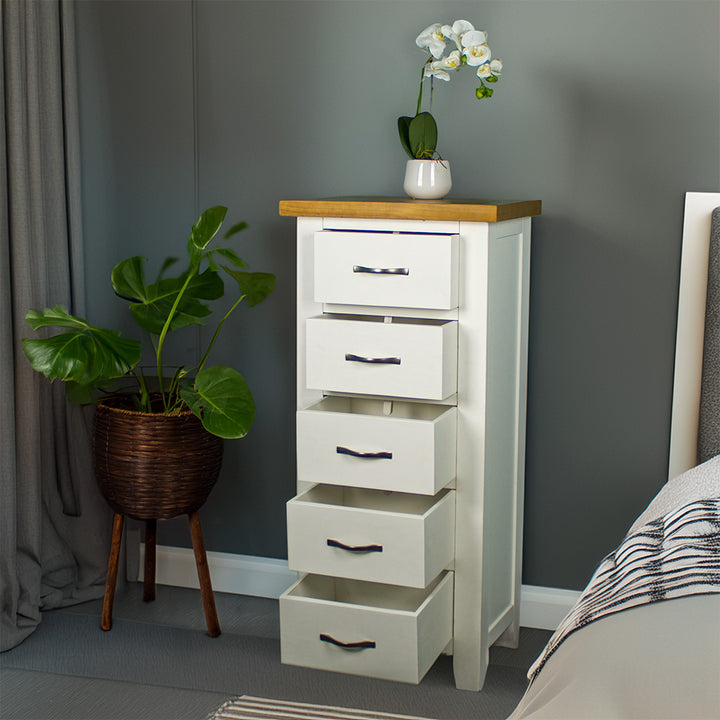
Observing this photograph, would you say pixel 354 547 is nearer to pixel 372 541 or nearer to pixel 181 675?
pixel 372 541

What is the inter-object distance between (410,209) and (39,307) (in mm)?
1012

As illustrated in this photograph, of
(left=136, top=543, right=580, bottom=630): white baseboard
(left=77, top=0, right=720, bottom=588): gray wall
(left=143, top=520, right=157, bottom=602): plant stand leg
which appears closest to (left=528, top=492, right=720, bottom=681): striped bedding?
(left=77, top=0, right=720, bottom=588): gray wall

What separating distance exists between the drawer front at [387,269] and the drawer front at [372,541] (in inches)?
17.9

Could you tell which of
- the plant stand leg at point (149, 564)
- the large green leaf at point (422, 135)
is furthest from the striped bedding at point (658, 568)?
the plant stand leg at point (149, 564)

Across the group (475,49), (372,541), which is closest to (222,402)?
(372,541)

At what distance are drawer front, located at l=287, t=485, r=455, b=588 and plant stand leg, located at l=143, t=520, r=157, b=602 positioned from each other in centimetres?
63

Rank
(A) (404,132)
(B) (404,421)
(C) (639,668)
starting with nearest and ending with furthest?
(C) (639,668) < (B) (404,421) < (A) (404,132)

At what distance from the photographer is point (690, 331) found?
6.90 feet

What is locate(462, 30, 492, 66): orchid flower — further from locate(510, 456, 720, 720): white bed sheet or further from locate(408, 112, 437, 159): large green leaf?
locate(510, 456, 720, 720): white bed sheet

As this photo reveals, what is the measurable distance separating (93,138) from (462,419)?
1350 mm

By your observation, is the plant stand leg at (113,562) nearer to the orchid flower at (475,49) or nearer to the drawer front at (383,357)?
the drawer front at (383,357)

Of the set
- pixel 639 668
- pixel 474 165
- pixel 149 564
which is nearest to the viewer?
pixel 639 668

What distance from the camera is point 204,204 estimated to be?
8.06ft

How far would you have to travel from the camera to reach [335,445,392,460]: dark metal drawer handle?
189 cm
